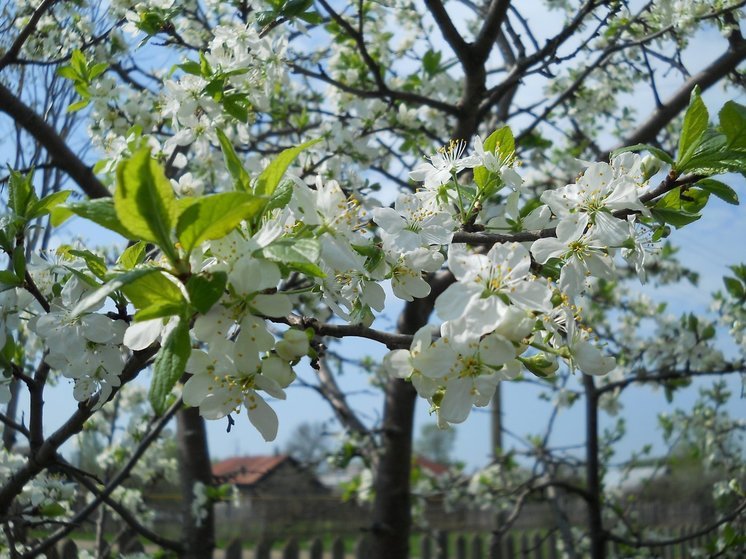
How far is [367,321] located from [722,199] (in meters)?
0.62

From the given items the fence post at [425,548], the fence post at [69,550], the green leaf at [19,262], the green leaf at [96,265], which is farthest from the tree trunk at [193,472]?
the fence post at [425,548]

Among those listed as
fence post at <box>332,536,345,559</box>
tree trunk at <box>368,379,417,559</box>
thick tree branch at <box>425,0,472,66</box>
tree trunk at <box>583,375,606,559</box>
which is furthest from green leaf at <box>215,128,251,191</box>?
fence post at <box>332,536,345,559</box>

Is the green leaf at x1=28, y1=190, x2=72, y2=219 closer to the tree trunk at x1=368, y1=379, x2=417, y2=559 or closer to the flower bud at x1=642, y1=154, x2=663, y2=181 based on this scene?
the flower bud at x1=642, y1=154, x2=663, y2=181

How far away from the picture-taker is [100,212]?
0.79 metres

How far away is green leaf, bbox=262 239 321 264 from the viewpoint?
75 centimetres

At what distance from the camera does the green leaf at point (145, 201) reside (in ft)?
2.42

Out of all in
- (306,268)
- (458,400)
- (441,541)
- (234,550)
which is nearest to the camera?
(306,268)

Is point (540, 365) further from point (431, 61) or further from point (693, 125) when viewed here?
point (431, 61)

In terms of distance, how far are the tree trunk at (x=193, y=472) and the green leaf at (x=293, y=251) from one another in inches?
95.7

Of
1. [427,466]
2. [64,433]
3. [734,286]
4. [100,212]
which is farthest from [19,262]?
[427,466]

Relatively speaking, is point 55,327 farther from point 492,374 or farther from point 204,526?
point 204,526

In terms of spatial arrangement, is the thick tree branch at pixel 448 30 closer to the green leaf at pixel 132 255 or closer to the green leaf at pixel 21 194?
the green leaf at pixel 21 194

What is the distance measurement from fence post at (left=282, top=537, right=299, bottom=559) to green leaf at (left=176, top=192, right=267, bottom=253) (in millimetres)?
4184

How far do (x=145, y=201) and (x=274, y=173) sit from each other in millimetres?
197
